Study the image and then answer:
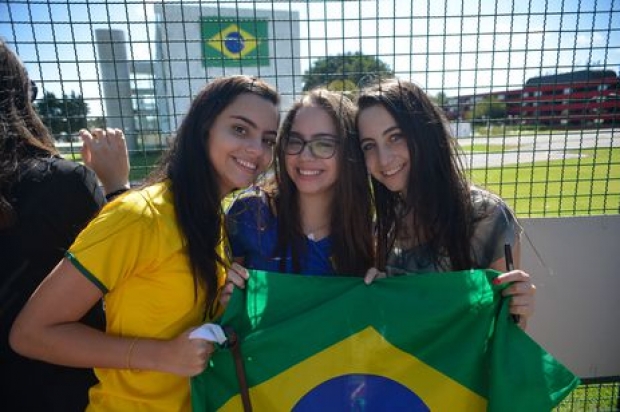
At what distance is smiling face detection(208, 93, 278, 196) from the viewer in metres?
1.73

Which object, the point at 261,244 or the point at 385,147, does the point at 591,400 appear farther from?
the point at 261,244

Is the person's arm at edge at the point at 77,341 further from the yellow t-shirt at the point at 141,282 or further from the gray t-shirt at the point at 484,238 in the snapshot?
the gray t-shirt at the point at 484,238

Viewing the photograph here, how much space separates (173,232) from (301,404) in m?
0.83

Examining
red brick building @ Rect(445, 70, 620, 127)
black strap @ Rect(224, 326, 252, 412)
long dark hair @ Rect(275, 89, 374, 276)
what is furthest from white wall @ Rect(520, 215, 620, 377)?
black strap @ Rect(224, 326, 252, 412)

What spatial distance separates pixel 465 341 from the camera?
1.64 metres

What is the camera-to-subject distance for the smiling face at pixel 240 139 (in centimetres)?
173

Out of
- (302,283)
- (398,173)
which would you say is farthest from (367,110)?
(302,283)

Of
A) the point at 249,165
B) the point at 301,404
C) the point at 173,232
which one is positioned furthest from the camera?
the point at 249,165

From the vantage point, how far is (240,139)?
1741 mm

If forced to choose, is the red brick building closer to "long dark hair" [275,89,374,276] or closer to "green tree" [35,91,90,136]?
"long dark hair" [275,89,374,276]

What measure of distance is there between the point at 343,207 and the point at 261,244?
0.45 metres

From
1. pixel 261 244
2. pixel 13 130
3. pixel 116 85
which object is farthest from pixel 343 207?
pixel 116 85

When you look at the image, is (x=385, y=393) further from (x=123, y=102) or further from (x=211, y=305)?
(x=123, y=102)

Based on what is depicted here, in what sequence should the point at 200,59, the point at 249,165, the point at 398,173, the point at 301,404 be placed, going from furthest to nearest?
the point at 200,59 < the point at 398,173 < the point at 249,165 < the point at 301,404
